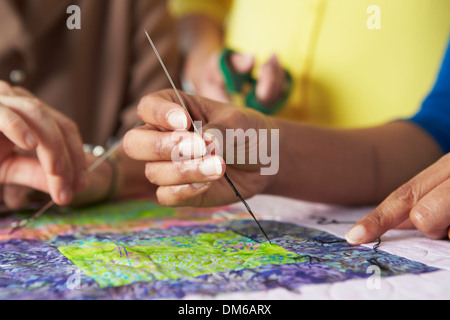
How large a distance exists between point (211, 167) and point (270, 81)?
0.41 m

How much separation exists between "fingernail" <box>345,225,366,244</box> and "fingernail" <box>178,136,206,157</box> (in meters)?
0.19

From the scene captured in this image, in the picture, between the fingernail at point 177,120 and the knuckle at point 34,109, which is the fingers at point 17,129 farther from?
the fingernail at point 177,120

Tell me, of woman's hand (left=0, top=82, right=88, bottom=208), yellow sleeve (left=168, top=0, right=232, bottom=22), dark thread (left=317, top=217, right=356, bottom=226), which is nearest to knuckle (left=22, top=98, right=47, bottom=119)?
woman's hand (left=0, top=82, right=88, bottom=208)

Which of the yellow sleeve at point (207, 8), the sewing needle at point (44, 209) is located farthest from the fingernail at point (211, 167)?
the yellow sleeve at point (207, 8)

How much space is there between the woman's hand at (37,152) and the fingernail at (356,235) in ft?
1.21

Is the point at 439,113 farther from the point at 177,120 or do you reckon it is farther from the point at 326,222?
the point at 177,120

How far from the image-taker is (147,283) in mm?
386

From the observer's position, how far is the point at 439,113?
72cm

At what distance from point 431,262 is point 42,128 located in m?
0.48

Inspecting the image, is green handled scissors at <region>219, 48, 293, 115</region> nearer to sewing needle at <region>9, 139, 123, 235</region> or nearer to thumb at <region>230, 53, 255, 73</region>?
thumb at <region>230, 53, 255, 73</region>

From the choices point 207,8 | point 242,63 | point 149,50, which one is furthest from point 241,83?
point 207,8

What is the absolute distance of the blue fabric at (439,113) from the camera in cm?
69

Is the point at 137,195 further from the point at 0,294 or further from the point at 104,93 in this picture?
the point at 0,294

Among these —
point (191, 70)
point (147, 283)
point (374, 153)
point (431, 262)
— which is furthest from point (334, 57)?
point (147, 283)
